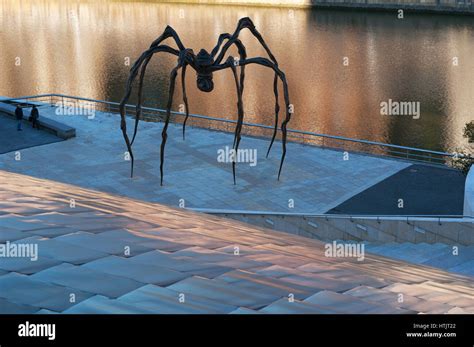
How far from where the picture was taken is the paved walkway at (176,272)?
28.0 feet

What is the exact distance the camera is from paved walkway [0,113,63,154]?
30.5 metres

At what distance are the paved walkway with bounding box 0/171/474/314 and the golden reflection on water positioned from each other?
3103 cm

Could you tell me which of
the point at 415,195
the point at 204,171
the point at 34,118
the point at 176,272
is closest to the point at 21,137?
the point at 34,118

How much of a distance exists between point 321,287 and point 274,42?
63.9 metres

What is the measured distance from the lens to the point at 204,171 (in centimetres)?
2730

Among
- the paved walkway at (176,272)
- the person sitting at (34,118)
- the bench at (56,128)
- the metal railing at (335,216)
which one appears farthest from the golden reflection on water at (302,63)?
the paved walkway at (176,272)

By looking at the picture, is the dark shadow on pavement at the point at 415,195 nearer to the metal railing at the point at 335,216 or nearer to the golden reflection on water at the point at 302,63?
the metal railing at the point at 335,216

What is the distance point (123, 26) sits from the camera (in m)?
87.4

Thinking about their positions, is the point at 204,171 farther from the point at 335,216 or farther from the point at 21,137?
the point at 21,137

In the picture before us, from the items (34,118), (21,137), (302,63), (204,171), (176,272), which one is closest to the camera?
(176,272)

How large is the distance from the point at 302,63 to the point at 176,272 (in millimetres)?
54286

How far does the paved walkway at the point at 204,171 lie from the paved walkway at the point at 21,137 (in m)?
0.75

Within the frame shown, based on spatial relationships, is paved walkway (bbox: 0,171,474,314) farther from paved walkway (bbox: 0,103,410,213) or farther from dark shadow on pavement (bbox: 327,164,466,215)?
paved walkway (bbox: 0,103,410,213)

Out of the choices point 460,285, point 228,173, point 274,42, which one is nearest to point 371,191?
point 228,173
